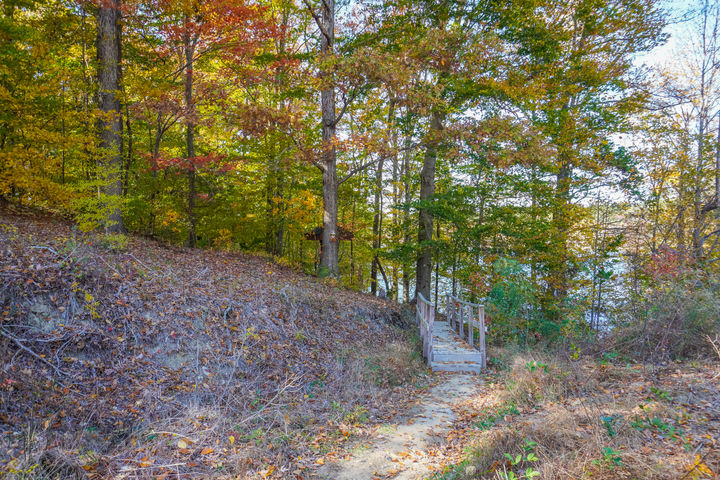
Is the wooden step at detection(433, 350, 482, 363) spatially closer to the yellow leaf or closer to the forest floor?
the forest floor

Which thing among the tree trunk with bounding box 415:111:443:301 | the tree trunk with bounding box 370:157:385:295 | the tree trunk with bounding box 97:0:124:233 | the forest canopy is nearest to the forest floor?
the tree trunk with bounding box 97:0:124:233

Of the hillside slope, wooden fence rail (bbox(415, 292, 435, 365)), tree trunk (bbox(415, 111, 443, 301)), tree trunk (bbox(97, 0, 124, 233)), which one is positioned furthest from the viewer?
tree trunk (bbox(415, 111, 443, 301))

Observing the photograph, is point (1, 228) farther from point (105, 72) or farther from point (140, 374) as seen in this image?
point (105, 72)

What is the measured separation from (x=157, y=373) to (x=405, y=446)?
11.3 ft

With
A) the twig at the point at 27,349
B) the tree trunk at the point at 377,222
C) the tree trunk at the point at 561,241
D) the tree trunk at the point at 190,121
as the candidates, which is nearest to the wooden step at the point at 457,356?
the tree trunk at the point at 561,241

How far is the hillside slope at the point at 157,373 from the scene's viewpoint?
3.68m

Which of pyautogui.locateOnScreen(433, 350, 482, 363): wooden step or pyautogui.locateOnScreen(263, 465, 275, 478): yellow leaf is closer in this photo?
pyautogui.locateOnScreen(263, 465, 275, 478): yellow leaf

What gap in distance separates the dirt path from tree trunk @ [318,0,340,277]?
22.0 feet

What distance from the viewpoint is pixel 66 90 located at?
35.2ft

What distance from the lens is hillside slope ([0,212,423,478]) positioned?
12.1 ft

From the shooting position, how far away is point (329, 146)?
11.4m

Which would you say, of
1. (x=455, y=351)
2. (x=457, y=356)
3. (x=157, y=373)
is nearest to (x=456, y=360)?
(x=457, y=356)

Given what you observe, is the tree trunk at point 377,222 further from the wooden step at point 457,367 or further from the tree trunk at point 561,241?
the wooden step at point 457,367

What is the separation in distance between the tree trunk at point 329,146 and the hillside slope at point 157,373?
186 inches
